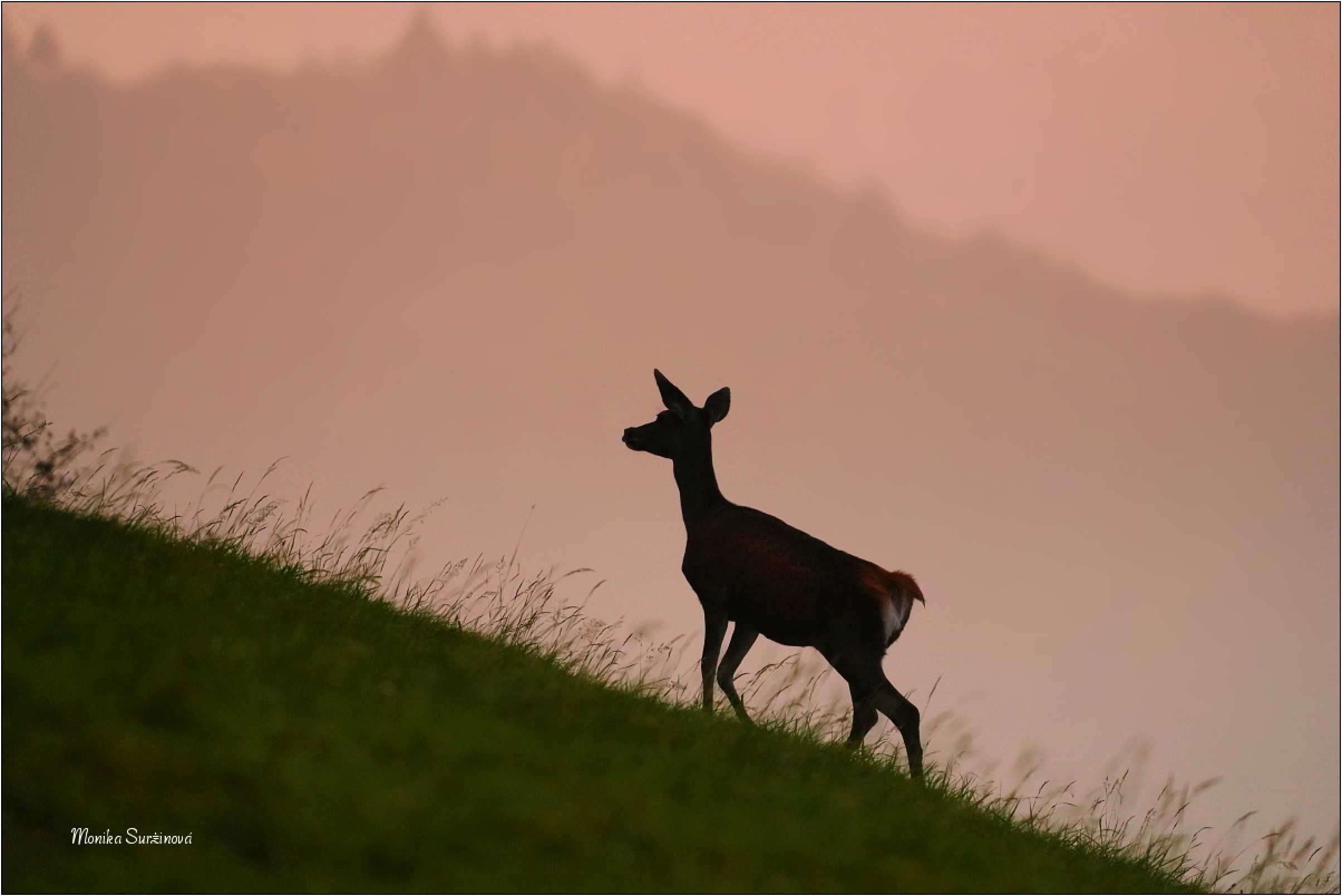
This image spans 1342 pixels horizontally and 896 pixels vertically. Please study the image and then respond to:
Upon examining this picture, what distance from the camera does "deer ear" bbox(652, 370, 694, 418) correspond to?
1008 centimetres

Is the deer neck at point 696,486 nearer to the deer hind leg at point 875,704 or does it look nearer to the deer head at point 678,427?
the deer head at point 678,427

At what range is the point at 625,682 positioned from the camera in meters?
8.40

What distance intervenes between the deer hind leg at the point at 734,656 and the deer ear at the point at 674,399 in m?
1.69

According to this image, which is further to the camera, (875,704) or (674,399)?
(674,399)

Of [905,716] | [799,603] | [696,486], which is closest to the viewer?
[905,716]

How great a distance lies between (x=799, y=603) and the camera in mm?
9031

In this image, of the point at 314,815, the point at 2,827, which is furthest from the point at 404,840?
the point at 2,827

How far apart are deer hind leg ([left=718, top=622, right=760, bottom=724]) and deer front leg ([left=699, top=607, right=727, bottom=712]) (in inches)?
2.5

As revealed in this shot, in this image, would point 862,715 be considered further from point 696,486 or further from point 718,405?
point 718,405

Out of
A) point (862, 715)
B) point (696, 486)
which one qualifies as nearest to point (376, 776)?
point (862, 715)

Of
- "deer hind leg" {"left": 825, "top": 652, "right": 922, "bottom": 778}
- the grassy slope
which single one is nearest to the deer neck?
"deer hind leg" {"left": 825, "top": 652, "right": 922, "bottom": 778}

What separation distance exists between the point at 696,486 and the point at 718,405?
0.64 meters

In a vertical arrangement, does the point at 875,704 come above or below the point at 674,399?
below

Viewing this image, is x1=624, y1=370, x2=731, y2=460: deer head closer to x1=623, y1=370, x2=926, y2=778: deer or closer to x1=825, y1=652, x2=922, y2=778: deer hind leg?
x1=623, y1=370, x2=926, y2=778: deer
